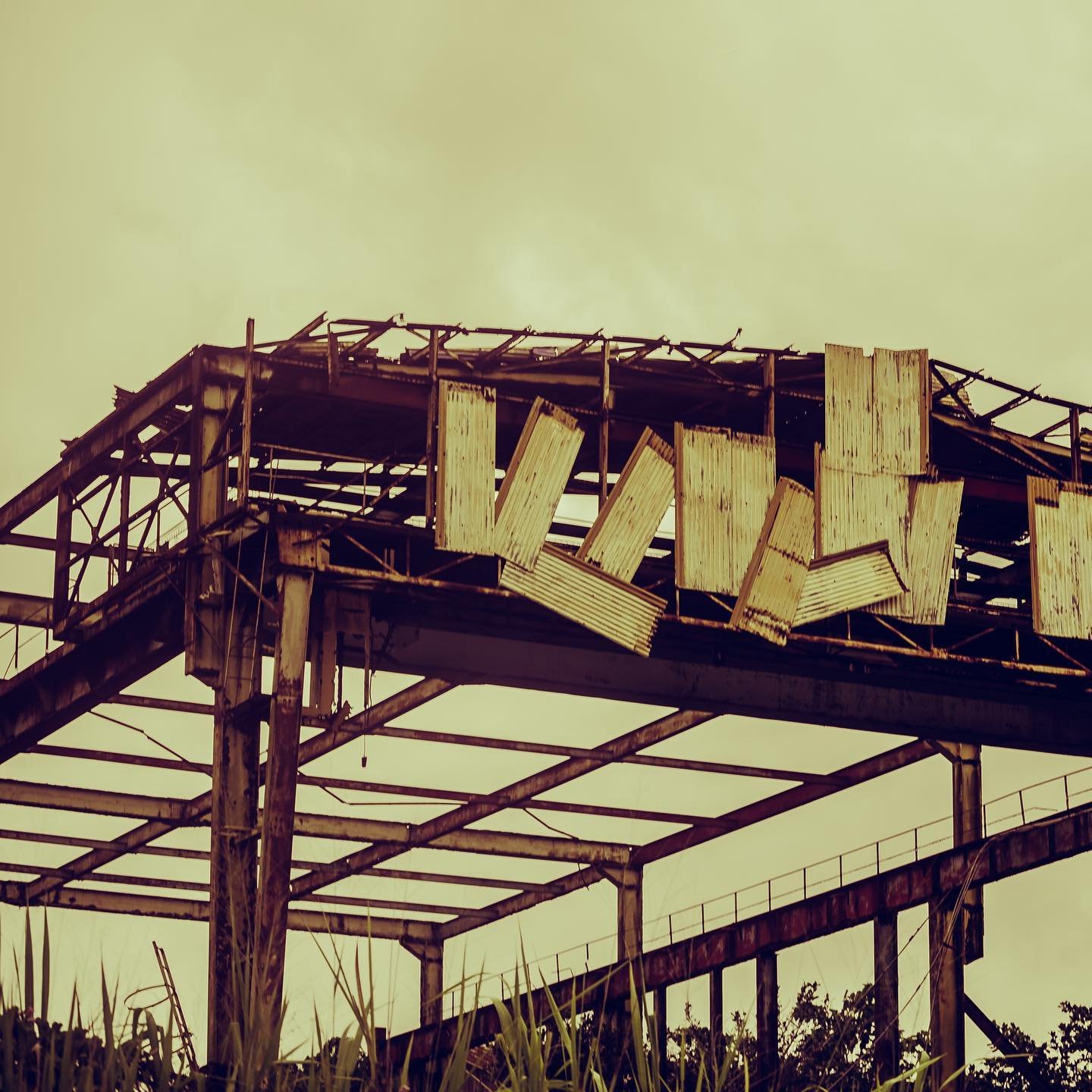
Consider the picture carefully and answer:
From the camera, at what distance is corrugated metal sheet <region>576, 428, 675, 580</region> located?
89.6 feet

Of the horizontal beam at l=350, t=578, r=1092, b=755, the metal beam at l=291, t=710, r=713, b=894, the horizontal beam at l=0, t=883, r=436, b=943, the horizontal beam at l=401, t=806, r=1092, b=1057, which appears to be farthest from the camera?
the horizontal beam at l=0, t=883, r=436, b=943

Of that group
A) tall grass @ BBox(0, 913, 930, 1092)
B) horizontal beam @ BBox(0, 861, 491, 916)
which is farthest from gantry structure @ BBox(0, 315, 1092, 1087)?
tall grass @ BBox(0, 913, 930, 1092)

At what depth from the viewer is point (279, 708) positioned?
24.3 m

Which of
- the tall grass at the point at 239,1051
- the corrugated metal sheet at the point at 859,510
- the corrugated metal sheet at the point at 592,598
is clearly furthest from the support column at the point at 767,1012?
the tall grass at the point at 239,1051

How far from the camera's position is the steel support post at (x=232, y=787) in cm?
2377

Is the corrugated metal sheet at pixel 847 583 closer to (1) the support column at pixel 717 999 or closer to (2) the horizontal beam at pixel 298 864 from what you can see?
(1) the support column at pixel 717 999

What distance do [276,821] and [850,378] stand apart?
1117 cm

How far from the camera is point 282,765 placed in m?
24.1

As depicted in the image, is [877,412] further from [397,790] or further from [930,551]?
[397,790]

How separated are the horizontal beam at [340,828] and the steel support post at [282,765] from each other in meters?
10.2

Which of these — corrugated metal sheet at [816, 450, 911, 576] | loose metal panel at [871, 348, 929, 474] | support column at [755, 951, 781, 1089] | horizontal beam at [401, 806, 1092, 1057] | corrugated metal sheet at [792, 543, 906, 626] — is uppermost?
loose metal panel at [871, 348, 929, 474]

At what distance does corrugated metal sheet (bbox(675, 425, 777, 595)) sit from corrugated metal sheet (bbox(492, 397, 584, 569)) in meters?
1.66

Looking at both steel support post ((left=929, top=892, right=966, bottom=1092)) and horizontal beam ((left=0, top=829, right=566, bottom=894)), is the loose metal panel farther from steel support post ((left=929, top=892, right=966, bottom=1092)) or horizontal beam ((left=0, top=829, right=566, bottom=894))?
horizontal beam ((left=0, top=829, right=566, bottom=894))

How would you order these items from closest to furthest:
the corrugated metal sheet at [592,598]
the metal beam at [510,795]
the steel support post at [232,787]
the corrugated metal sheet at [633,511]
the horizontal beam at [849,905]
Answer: the steel support post at [232,787]
the horizontal beam at [849,905]
the corrugated metal sheet at [592,598]
the corrugated metal sheet at [633,511]
the metal beam at [510,795]
